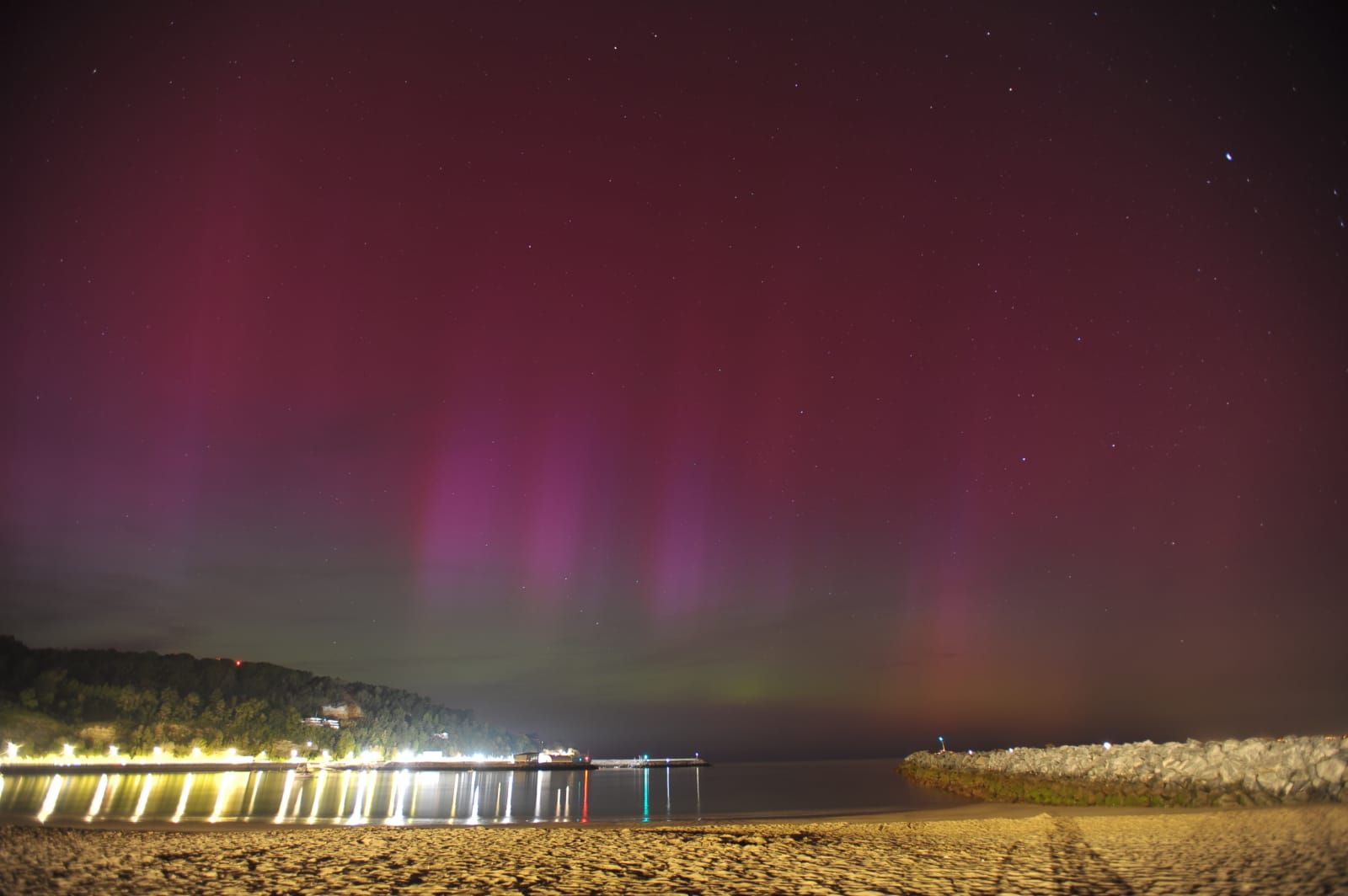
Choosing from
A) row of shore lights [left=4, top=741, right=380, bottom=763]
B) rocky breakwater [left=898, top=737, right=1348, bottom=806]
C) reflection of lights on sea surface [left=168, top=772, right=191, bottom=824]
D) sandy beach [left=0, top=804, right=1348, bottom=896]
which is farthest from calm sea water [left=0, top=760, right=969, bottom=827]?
row of shore lights [left=4, top=741, right=380, bottom=763]

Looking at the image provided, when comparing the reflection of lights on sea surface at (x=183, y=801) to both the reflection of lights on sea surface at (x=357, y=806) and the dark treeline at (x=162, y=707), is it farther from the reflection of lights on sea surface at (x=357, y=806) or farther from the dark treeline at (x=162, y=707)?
the dark treeline at (x=162, y=707)

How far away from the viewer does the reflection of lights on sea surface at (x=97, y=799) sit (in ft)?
106

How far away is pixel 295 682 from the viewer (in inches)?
6348

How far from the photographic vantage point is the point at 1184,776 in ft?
104

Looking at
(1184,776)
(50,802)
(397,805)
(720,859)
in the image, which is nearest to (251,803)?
(397,805)

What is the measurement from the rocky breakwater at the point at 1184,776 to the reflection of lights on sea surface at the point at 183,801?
125ft

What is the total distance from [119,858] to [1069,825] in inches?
1023

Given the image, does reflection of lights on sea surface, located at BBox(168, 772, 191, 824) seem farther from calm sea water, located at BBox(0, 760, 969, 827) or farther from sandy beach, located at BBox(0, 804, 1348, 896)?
sandy beach, located at BBox(0, 804, 1348, 896)

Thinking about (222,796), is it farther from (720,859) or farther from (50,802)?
(720,859)

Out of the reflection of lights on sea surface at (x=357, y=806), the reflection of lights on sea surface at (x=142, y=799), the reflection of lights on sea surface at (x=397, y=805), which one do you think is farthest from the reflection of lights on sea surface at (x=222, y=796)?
the reflection of lights on sea surface at (x=397, y=805)

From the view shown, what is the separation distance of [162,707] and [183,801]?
86.6 metres

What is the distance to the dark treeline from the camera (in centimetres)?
10031

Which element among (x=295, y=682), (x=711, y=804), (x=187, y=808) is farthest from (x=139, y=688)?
(x=711, y=804)

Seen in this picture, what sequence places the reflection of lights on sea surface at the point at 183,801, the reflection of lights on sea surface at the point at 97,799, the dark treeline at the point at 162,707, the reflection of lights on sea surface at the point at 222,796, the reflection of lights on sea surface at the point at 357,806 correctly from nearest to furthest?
the reflection of lights on sea surface at the point at 183,801
the reflection of lights on sea surface at the point at 97,799
the reflection of lights on sea surface at the point at 357,806
the reflection of lights on sea surface at the point at 222,796
the dark treeline at the point at 162,707
